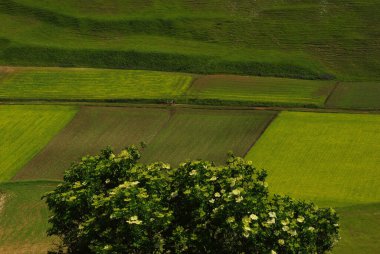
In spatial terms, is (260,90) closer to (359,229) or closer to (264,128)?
(264,128)

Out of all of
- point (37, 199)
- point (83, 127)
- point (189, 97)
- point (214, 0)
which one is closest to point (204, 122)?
point (189, 97)

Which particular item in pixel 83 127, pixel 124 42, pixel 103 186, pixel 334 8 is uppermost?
pixel 334 8

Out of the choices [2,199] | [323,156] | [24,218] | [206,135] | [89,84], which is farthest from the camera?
[89,84]

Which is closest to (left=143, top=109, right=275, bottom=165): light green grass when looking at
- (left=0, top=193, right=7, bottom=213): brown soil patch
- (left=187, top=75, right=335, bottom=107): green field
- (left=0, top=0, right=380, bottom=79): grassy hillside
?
(left=187, top=75, right=335, bottom=107): green field

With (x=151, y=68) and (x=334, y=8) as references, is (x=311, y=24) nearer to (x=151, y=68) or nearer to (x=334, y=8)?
(x=334, y=8)

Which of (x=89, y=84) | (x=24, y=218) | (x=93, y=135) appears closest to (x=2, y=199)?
(x=24, y=218)

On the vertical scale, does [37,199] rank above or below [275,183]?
below

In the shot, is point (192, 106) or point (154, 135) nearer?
point (154, 135)

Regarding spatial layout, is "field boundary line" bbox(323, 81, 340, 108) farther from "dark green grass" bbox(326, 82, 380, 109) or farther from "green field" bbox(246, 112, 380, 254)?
"green field" bbox(246, 112, 380, 254)
